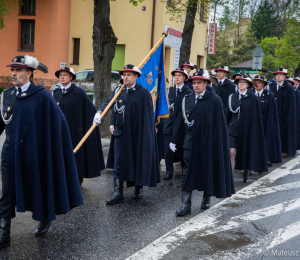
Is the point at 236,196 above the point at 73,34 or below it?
below

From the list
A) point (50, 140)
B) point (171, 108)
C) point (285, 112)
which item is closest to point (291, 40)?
point (285, 112)

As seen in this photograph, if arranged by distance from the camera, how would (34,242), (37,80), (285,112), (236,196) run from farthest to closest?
(37,80)
(285,112)
(236,196)
(34,242)

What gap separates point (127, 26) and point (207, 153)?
2004 cm

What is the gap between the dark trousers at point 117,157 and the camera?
633 centimetres

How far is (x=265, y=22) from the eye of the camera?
63.3 m

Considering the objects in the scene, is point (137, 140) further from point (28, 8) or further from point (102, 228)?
point (28, 8)

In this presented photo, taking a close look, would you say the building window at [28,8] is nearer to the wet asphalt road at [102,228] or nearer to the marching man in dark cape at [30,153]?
the wet asphalt road at [102,228]

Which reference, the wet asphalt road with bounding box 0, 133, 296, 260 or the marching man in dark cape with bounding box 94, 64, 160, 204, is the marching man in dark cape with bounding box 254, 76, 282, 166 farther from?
the marching man in dark cape with bounding box 94, 64, 160, 204

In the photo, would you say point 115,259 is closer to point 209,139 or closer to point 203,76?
point 209,139

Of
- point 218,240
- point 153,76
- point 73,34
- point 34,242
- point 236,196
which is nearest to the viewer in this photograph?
point 34,242

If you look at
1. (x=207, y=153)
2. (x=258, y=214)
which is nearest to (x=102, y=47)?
(x=207, y=153)

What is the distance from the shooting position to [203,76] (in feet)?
19.4

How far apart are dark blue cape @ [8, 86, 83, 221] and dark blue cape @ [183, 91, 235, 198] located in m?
2.00

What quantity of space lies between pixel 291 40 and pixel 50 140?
32.1 m
